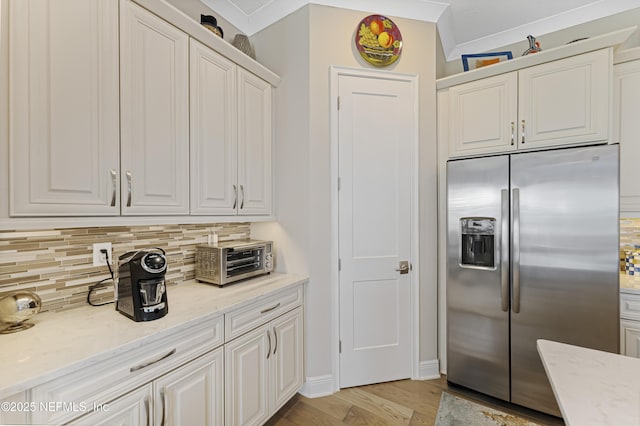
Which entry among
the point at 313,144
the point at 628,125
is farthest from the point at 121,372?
the point at 628,125

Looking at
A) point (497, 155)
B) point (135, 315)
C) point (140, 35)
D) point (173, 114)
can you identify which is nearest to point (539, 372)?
point (497, 155)

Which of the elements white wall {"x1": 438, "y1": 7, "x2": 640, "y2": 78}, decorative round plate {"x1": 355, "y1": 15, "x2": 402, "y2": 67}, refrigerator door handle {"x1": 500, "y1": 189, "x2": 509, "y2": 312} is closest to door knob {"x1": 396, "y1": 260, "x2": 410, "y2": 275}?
refrigerator door handle {"x1": 500, "y1": 189, "x2": 509, "y2": 312}

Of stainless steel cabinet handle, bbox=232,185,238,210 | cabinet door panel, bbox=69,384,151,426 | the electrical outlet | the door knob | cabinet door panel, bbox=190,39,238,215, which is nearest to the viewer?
cabinet door panel, bbox=69,384,151,426

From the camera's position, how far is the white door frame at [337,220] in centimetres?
220

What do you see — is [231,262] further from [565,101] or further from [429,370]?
[565,101]

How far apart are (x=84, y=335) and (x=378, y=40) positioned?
253 centimetres

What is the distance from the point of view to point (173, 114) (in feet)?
5.10

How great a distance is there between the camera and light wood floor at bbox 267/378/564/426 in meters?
1.90

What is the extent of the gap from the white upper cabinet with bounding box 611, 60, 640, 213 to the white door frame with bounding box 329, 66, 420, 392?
129 cm

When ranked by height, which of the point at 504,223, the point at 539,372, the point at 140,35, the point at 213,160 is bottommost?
the point at 539,372

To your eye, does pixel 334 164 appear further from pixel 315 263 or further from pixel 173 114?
pixel 173 114

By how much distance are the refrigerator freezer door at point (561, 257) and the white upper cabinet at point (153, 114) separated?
7.01ft

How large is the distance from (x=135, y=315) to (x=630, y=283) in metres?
3.06

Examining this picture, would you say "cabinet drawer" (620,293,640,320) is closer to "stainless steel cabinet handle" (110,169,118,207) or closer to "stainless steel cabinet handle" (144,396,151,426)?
"stainless steel cabinet handle" (144,396,151,426)
